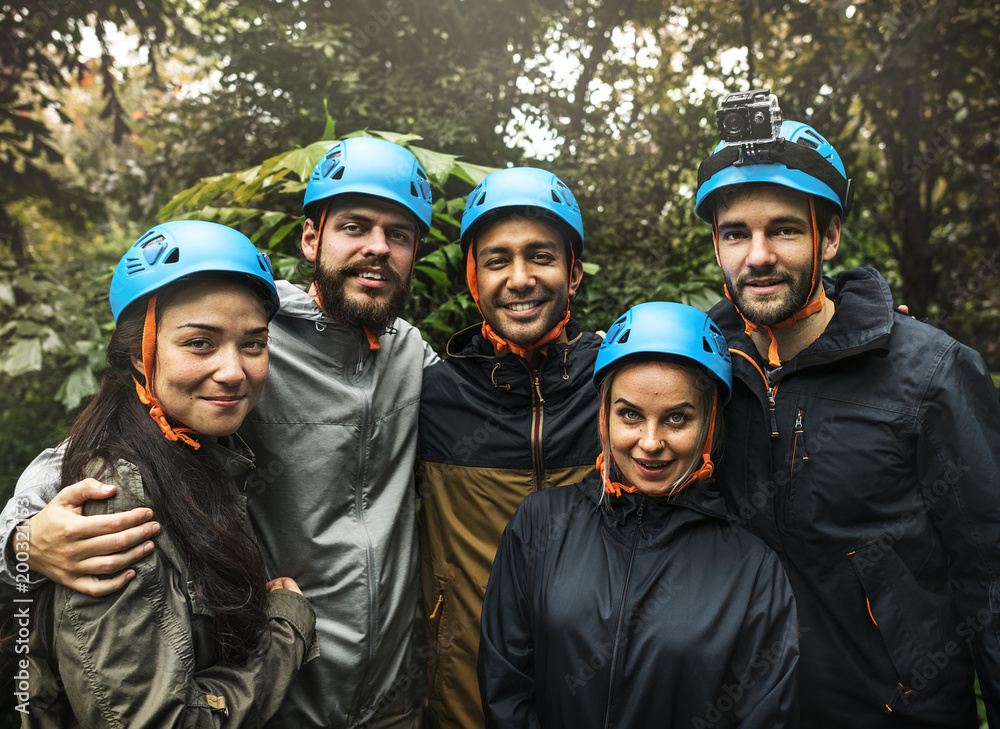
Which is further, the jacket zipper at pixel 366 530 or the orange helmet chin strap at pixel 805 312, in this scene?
the jacket zipper at pixel 366 530

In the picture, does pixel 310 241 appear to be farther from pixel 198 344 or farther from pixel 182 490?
pixel 182 490

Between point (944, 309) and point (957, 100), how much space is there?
7.75 ft

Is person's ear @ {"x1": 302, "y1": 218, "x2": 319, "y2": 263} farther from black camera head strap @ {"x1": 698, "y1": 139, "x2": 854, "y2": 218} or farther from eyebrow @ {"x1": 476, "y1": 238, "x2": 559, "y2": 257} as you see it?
black camera head strap @ {"x1": 698, "y1": 139, "x2": 854, "y2": 218}

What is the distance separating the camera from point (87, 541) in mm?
2014

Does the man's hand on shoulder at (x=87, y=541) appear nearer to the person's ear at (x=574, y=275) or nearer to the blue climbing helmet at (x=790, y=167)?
the person's ear at (x=574, y=275)

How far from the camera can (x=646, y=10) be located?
290 inches

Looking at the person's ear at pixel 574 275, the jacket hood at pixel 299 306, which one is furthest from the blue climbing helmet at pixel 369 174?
the person's ear at pixel 574 275

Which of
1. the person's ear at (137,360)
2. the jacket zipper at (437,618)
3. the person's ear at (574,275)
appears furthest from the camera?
the person's ear at (574,275)

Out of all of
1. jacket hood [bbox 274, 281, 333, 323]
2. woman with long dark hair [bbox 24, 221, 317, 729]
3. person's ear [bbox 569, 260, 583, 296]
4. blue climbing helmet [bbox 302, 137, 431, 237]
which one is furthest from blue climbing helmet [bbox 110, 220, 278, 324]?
person's ear [bbox 569, 260, 583, 296]

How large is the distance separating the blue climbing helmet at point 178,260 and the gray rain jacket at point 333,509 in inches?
27.1

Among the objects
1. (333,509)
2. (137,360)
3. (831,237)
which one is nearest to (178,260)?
(137,360)

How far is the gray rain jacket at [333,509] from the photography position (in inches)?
117

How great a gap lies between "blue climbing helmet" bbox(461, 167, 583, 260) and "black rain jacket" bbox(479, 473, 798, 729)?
136 centimetres

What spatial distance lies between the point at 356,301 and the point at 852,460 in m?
2.22
